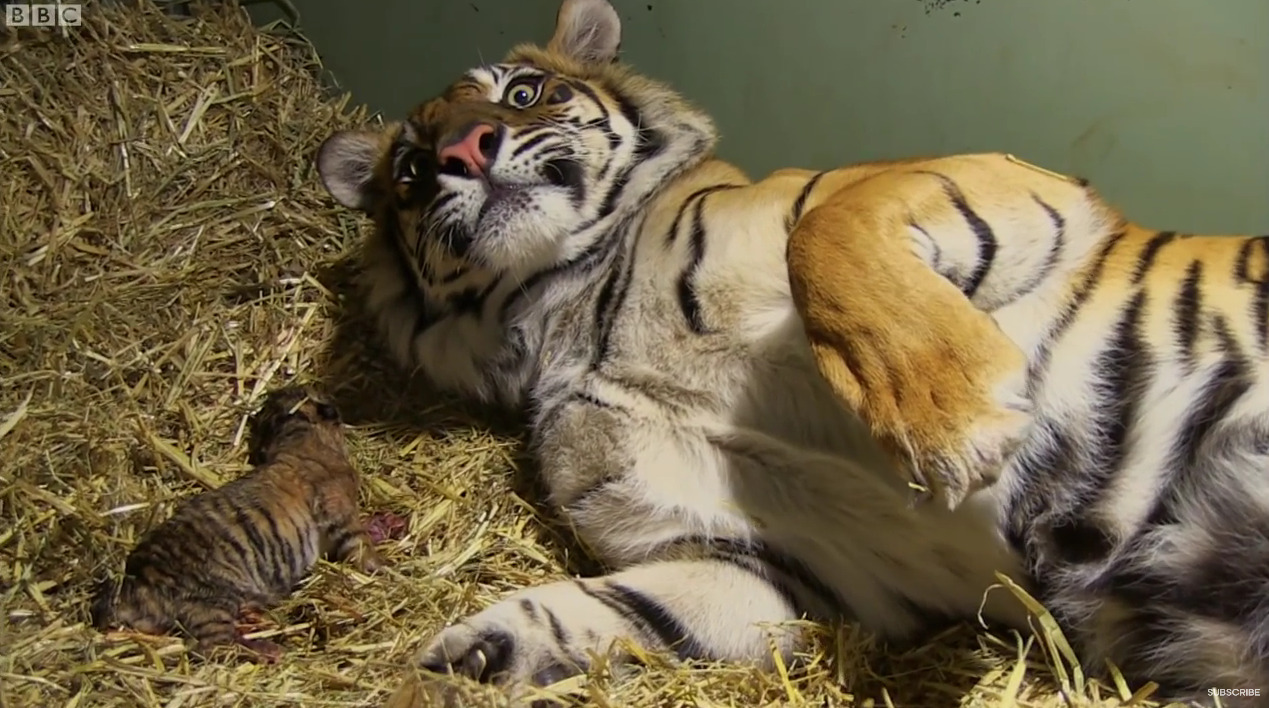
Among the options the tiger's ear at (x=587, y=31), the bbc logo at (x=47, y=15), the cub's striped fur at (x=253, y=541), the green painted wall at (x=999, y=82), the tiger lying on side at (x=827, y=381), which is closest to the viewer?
the tiger lying on side at (x=827, y=381)

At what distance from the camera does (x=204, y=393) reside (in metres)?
2.25

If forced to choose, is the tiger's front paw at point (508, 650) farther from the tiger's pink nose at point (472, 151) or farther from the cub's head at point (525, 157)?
the tiger's pink nose at point (472, 151)

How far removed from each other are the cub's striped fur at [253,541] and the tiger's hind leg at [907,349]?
98 centimetres

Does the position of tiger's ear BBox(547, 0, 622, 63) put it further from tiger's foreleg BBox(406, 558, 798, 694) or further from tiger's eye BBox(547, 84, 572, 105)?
tiger's foreleg BBox(406, 558, 798, 694)

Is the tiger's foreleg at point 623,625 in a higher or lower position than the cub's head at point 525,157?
lower

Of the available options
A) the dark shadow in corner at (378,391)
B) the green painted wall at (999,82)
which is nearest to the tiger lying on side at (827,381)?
the dark shadow in corner at (378,391)

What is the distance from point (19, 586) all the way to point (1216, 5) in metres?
2.27

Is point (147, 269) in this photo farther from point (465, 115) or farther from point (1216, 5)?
point (1216, 5)

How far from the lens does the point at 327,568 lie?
1.94 meters

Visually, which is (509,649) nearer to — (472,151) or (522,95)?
(472,151)

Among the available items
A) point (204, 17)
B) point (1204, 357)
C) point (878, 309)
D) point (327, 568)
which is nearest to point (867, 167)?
point (878, 309)

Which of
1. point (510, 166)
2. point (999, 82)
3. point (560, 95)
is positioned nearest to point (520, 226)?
point (510, 166)

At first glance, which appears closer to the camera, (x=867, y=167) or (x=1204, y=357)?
(x=1204, y=357)

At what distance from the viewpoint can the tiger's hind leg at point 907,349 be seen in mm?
1341
